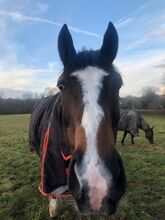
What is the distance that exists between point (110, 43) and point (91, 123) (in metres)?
0.97

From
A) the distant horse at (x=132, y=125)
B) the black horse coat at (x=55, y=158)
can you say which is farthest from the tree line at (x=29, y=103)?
the black horse coat at (x=55, y=158)

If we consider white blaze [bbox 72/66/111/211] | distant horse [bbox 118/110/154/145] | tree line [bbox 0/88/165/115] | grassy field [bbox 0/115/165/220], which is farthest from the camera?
tree line [bbox 0/88/165/115]

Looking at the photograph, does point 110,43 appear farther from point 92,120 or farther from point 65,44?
point 92,120

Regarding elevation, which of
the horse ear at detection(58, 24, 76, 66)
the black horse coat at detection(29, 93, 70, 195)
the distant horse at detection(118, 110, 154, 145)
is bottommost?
the distant horse at detection(118, 110, 154, 145)

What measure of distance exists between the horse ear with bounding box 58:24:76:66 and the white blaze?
321 mm

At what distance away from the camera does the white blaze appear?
1.88 meters

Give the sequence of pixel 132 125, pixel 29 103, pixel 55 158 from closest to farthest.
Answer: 1. pixel 55 158
2. pixel 132 125
3. pixel 29 103

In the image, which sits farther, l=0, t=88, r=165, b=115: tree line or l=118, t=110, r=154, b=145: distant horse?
l=0, t=88, r=165, b=115: tree line

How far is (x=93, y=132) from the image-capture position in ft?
6.69

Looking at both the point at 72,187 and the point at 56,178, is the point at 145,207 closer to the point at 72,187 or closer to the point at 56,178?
the point at 56,178

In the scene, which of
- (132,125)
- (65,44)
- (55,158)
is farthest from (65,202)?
(132,125)

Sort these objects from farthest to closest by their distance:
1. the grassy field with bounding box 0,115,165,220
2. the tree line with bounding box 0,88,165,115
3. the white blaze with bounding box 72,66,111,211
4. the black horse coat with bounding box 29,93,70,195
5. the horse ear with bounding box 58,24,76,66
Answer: the tree line with bounding box 0,88,165,115 → the grassy field with bounding box 0,115,165,220 → the black horse coat with bounding box 29,93,70,195 → the horse ear with bounding box 58,24,76,66 → the white blaze with bounding box 72,66,111,211

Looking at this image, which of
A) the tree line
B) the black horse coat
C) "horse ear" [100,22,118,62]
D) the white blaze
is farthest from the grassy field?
the tree line

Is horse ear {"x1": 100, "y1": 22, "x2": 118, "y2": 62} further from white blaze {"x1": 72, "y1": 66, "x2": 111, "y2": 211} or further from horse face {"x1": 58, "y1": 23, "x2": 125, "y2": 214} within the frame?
white blaze {"x1": 72, "y1": 66, "x2": 111, "y2": 211}
